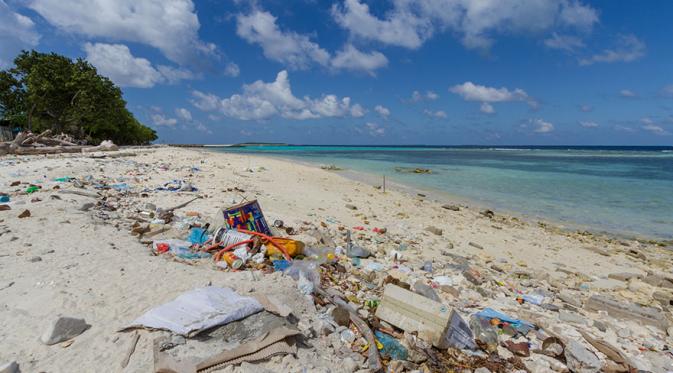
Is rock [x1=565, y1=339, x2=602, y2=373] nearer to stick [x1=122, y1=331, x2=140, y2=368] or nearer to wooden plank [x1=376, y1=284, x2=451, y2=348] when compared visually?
wooden plank [x1=376, y1=284, x2=451, y2=348]

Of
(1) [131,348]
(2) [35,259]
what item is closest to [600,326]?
(1) [131,348]

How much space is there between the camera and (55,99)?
28.1 m

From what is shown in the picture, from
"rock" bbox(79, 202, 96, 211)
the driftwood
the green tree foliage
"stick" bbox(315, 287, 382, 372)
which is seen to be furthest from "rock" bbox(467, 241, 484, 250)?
the green tree foliage

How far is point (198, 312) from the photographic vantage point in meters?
2.29

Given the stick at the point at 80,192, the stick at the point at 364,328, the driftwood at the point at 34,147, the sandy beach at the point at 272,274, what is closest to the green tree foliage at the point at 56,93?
the driftwood at the point at 34,147

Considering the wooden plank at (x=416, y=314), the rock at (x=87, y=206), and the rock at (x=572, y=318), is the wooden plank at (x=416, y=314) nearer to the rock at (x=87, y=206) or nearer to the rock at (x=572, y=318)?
the rock at (x=572, y=318)

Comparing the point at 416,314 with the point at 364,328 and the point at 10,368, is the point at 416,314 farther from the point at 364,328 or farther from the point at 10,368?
the point at 10,368

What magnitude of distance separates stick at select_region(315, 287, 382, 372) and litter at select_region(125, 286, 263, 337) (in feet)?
2.82

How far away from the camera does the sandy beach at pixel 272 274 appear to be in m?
2.21

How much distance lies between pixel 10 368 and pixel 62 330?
33 cm

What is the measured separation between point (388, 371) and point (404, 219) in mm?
6018

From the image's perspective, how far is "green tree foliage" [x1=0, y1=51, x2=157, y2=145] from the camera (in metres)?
26.5

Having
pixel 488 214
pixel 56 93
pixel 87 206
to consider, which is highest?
pixel 56 93

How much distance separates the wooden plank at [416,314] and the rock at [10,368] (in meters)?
2.59
